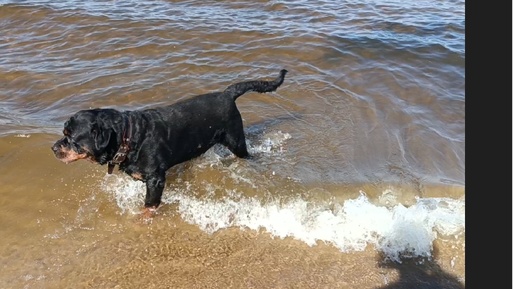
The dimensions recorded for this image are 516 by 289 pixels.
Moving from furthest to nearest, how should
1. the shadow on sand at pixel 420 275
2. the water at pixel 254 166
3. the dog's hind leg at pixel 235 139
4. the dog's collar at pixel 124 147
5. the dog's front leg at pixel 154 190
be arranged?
the dog's hind leg at pixel 235 139 → the dog's front leg at pixel 154 190 → the dog's collar at pixel 124 147 → the water at pixel 254 166 → the shadow on sand at pixel 420 275

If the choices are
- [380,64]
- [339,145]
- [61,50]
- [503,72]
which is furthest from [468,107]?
[61,50]

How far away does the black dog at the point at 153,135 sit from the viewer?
13.0 feet

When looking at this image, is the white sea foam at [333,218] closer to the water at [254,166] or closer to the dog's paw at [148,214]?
the water at [254,166]

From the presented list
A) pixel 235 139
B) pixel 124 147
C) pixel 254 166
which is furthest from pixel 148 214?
pixel 254 166

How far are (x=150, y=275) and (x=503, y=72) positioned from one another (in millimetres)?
3279

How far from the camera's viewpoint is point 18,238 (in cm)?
409

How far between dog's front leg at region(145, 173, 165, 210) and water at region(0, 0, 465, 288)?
7.1 inches

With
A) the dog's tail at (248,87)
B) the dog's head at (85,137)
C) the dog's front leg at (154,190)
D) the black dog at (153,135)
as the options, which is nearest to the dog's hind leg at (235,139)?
the black dog at (153,135)

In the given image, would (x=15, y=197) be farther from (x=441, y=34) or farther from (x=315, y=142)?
(x=441, y=34)

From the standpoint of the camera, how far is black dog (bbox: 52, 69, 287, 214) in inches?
156

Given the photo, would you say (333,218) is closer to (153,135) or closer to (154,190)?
(154,190)

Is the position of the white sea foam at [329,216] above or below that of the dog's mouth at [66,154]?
below

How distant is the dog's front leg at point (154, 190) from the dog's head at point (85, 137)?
586 millimetres

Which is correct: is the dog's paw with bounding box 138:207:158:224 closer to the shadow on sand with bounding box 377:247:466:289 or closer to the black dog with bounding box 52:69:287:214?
the black dog with bounding box 52:69:287:214
